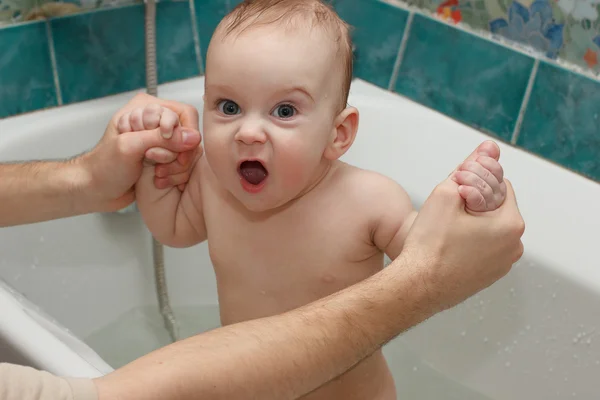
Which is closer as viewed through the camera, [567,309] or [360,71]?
[567,309]

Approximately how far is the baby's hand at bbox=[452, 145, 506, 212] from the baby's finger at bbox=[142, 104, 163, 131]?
35 cm

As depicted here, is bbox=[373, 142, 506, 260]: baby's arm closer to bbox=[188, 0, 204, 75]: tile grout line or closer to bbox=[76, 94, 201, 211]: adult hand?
bbox=[76, 94, 201, 211]: adult hand

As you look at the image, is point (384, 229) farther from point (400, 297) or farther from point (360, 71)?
point (360, 71)

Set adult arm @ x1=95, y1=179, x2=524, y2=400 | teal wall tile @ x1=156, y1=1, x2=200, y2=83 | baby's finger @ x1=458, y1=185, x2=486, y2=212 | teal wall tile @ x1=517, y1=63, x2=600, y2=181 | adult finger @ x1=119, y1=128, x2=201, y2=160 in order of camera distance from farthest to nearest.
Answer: teal wall tile @ x1=156, y1=1, x2=200, y2=83
teal wall tile @ x1=517, y1=63, x2=600, y2=181
adult finger @ x1=119, y1=128, x2=201, y2=160
baby's finger @ x1=458, y1=185, x2=486, y2=212
adult arm @ x1=95, y1=179, x2=524, y2=400

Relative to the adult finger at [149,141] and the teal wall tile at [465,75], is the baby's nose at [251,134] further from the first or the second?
the teal wall tile at [465,75]

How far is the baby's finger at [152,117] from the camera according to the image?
867mm

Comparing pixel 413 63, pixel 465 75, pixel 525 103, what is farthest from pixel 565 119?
pixel 413 63

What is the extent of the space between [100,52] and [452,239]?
2.69ft

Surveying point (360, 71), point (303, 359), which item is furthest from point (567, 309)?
point (360, 71)

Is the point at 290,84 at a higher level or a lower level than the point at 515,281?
higher

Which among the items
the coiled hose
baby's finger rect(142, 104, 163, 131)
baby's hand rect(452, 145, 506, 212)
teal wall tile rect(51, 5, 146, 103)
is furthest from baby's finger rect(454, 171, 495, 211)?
teal wall tile rect(51, 5, 146, 103)

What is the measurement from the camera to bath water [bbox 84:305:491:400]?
49.1 inches

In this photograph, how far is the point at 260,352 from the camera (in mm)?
671

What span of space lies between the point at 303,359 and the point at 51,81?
2.70 ft
